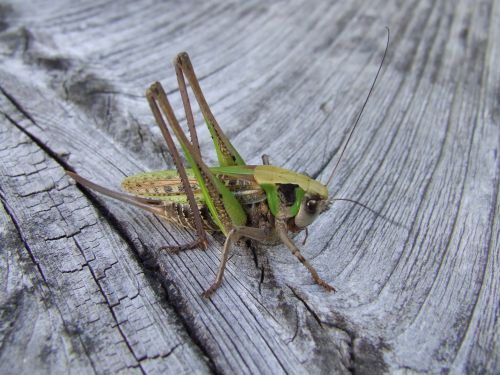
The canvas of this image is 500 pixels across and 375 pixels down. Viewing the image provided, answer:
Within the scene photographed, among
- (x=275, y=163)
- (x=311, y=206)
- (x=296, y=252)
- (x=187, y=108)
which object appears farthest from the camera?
(x=275, y=163)

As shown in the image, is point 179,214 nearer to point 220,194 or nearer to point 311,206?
point 220,194

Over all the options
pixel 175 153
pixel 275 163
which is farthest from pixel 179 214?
pixel 275 163

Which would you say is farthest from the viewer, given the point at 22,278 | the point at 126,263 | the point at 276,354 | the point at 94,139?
the point at 94,139

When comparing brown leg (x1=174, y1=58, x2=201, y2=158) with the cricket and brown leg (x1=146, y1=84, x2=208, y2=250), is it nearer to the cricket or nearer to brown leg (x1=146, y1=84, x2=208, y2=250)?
the cricket

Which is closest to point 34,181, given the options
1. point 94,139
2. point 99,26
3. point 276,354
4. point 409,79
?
point 94,139

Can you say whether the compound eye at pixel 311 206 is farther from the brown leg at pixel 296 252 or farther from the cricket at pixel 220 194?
the brown leg at pixel 296 252

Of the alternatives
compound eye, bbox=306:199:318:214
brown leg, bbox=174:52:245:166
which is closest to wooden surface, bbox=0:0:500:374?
compound eye, bbox=306:199:318:214

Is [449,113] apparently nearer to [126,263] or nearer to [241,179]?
[241,179]
